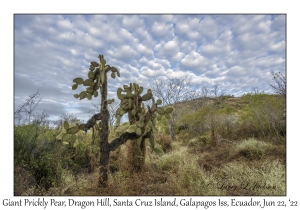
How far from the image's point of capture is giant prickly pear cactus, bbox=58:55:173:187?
11.2ft

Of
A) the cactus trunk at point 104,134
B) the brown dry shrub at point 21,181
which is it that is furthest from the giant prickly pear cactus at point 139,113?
the brown dry shrub at point 21,181

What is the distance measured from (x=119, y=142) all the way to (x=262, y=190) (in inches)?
113

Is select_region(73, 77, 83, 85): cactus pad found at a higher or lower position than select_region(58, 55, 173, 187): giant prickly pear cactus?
higher

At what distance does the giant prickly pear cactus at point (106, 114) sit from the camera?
3400 mm

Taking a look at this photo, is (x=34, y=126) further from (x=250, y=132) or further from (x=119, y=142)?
(x=250, y=132)

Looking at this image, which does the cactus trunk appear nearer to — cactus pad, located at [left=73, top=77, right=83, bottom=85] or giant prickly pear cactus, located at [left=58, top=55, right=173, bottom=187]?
giant prickly pear cactus, located at [left=58, top=55, right=173, bottom=187]

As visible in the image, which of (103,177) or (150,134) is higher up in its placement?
(150,134)

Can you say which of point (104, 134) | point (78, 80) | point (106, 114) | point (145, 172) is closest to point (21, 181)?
point (104, 134)

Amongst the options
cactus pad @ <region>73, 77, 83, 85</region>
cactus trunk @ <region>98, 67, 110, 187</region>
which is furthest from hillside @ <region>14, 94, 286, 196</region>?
cactus pad @ <region>73, 77, 83, 85</region>

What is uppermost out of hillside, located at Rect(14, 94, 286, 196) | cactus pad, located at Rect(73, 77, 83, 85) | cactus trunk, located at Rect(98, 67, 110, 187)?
cactus pad, located at Rect(73, 77, 83, 85)

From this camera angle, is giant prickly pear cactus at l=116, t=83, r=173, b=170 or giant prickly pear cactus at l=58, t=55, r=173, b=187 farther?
giant prickly pear cactus at l=116, t=83, r=173, b=170

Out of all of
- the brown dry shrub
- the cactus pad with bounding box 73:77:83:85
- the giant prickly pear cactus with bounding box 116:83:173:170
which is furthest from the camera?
the giant prickly pear cactus with bounding box 116:83:173:170
